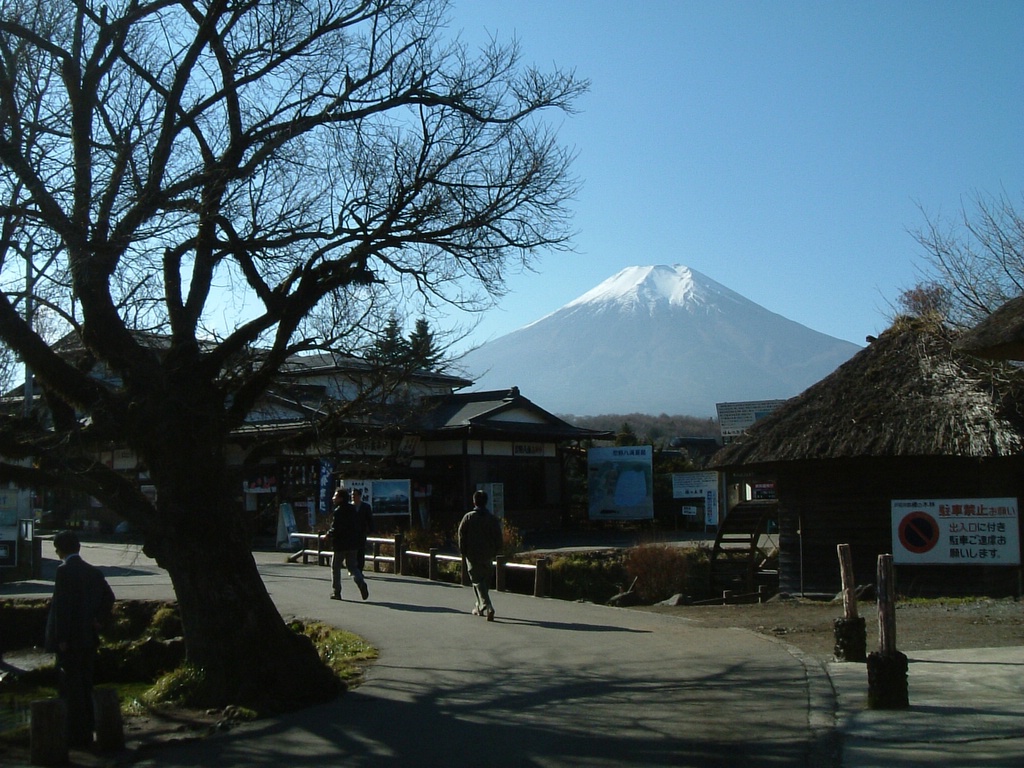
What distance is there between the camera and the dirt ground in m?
11.7

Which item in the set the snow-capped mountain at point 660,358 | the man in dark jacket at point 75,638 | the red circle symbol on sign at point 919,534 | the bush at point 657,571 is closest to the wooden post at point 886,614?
the man in dark jacket at point 75,638

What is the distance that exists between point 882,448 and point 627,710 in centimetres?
1049

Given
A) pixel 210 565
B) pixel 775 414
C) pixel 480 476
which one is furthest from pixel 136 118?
pixel 480 476

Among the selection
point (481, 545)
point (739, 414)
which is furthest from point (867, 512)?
point (739, 414)

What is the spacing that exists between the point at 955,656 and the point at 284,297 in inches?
312

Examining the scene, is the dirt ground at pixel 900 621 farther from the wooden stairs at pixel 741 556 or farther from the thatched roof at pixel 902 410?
the wooden stairs at pixel 741 556

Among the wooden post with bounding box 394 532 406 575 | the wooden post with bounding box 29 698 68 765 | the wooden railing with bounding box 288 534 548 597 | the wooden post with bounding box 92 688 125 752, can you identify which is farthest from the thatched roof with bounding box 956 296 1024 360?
the wooden post with bounding box 394 532 406 575

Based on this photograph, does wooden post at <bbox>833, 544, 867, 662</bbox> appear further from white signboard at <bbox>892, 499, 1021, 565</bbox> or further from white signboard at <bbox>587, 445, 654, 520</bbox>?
white signboard at <bbox>587, 445, 654, 520</bbox>

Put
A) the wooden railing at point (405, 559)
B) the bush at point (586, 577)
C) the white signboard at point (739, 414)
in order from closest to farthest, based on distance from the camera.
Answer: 1. the wooden railing at point (405, 559)
2. the bush at point (586, 577)
3. the white signboard at point (739, 414)

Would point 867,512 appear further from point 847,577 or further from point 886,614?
point 886,614

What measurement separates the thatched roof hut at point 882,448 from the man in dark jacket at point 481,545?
6585mm

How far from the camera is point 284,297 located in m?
10.2

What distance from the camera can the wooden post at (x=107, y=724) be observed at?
7.88 meters

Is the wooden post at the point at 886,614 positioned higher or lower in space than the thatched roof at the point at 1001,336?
lower
